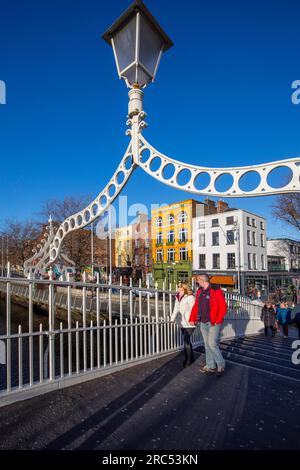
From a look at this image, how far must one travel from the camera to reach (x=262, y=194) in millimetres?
3701

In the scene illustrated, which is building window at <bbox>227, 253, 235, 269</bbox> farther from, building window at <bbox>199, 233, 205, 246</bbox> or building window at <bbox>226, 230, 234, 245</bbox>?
building window at <bbox>199, 233, 205, 246</bbox>

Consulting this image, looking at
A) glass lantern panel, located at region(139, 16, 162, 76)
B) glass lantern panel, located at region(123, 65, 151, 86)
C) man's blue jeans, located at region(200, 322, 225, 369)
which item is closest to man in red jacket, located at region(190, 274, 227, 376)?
man's blue jeans, located at region(200, 322, 225, 369)

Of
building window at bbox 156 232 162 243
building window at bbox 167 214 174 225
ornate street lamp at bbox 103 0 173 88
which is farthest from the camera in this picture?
building window at bbox 156 232 162 243

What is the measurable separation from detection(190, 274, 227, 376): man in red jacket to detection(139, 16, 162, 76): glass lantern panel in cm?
378

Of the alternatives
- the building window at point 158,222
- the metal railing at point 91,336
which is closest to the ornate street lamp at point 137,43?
the metal railing at point 91,336

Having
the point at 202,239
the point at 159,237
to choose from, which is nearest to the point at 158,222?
the point at 159,237

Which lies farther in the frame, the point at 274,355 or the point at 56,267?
the point at 56,267

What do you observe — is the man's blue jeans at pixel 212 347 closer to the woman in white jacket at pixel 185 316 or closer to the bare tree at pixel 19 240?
the woman in white jacket at pixel 185 316

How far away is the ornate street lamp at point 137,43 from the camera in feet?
15.1

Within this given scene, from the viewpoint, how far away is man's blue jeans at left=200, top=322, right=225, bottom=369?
4.76m

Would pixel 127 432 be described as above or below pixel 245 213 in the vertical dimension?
below
